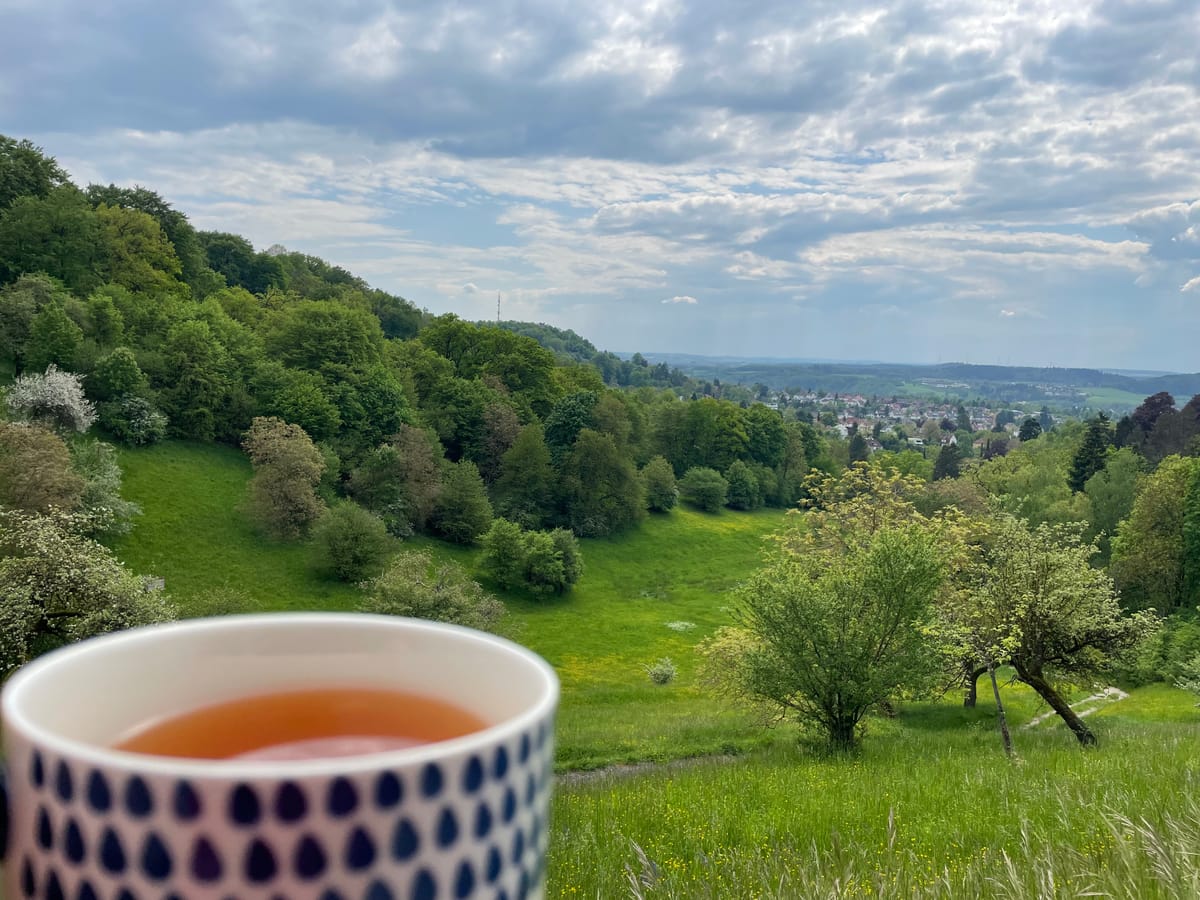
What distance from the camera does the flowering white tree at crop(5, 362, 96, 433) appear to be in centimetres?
3400

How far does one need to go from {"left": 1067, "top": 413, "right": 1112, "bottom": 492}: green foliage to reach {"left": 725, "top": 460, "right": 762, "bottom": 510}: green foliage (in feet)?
87.6

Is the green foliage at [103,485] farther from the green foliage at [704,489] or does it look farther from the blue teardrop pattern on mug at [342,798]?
the green foliage at [704,489]

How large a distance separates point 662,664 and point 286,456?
21977mm

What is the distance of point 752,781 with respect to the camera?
7.44 m

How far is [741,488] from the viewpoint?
73.4 meters

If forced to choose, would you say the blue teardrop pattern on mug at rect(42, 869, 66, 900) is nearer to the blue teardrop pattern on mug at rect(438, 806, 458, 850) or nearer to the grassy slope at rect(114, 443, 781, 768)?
the blue teardrop pattern on mug at rect(438, 806, 458, 850)

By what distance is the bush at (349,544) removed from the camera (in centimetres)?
3672

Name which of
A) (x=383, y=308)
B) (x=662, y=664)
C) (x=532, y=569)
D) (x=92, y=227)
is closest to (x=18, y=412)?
(x=92, y=227)

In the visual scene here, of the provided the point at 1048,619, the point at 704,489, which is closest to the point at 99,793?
the point at 1048,619

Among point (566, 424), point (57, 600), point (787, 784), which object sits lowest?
→ point (57, 600)

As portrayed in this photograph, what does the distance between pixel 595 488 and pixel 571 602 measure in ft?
42.6

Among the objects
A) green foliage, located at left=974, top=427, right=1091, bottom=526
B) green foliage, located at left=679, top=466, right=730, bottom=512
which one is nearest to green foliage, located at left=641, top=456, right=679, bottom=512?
green foliage, located at left=679, top=466, right=730, bottom=512

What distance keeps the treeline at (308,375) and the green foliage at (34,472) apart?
1128 cm

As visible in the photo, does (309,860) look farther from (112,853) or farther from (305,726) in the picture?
(305,726)
